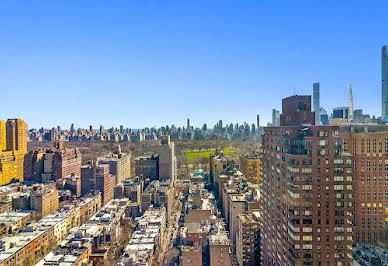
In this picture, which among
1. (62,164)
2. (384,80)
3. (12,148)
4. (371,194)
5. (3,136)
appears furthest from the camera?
(12,148)

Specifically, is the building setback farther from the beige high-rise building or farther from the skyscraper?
the beige high-rise building

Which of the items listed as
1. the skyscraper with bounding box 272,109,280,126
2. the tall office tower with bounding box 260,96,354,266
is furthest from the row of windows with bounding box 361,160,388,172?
the tall office tower with bounding box 260,96,354,266

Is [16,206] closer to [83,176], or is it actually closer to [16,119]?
[83,176]

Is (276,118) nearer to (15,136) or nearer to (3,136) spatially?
(15,136)

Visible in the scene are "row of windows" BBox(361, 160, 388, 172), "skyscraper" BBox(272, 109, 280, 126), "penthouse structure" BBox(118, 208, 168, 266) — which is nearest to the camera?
"penthouse structure" BBox(118, 208, 168, 266)

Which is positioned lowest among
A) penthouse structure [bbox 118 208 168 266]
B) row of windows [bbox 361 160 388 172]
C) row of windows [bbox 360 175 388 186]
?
penthouse structure [bbox 118 208 168 266]

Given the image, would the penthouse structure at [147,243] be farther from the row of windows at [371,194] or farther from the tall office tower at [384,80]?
the tall office tower at [384,80]

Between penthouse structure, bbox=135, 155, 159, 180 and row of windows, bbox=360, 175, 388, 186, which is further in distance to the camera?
penthouse structure, bbox=135, 155, 159, 180

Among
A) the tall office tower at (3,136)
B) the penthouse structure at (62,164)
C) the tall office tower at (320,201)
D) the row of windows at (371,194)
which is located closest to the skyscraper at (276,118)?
the row of windows at (371,194)

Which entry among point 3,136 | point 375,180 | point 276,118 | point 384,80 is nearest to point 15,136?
point 3,136
